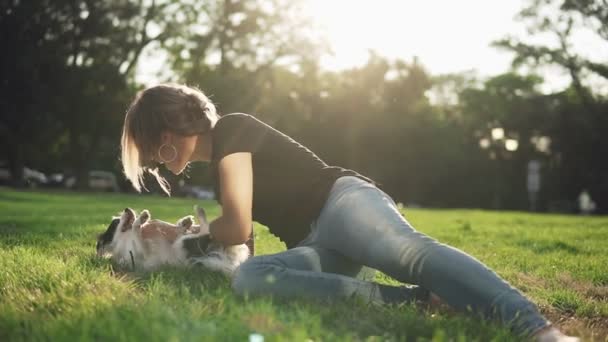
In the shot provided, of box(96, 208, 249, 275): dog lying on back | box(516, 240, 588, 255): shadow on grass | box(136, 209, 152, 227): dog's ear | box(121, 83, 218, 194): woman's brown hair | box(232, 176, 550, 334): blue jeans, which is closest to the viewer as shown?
box(232, 176, 550, 334): blue jeans

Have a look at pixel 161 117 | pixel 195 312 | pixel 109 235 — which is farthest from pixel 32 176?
pixel 195 312

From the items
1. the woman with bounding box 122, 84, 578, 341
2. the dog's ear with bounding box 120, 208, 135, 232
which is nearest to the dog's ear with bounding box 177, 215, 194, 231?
the dog's ear with bounding box 120, 208, 135, 232

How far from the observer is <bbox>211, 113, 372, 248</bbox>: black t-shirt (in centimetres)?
395

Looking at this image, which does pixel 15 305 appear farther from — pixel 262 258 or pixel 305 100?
pixel 305 100

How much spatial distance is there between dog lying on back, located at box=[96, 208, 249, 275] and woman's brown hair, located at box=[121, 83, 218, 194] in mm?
622

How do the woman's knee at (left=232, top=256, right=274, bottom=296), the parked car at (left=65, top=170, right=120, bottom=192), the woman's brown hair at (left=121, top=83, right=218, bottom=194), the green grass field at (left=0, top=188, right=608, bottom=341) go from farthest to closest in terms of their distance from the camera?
the parked car at (left=65, top=170, right=120, bottom=192) < the woman's brown hair at (left=121, top=83, right=218, bottom=194) < the woman's knee at (left=232, top=256, right=274, bottom=296) < the green grass field at (left=0, top=188, right=608, bottom=341)

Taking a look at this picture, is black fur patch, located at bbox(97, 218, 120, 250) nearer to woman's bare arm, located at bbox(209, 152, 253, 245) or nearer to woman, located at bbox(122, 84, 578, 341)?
woman, located at bbox(122, 84, 578, 341)

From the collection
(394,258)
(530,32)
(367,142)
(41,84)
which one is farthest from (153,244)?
(367,142)

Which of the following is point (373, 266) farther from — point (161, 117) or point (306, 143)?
point (306, 143)

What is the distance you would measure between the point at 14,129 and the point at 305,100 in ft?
79.0

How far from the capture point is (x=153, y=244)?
15.3 feet

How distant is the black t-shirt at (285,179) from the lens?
3947 millimetres

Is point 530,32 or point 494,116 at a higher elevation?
point 530,32

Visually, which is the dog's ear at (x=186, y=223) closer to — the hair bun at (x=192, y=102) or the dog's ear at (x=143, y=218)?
the dog's ear at (x=143, y=218)
